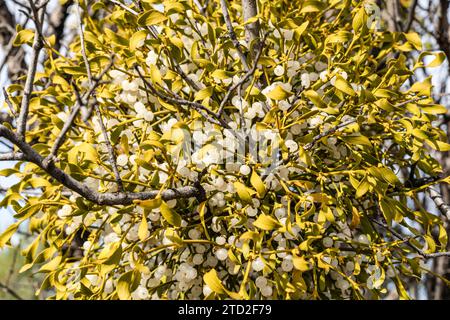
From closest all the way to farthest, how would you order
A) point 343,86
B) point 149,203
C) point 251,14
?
point 149,203 → point 343,86 → point 251,14

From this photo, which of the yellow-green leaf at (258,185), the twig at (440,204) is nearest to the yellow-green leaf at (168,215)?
the yellow-green leaf at (258,185)

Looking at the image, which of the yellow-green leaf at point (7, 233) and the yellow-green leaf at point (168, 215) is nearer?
the yellow-green leaf at point (168, 215)

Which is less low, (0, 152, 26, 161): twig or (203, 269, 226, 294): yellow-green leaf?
(0, 152, 26, 161): twig

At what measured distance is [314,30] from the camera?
0.96 metres

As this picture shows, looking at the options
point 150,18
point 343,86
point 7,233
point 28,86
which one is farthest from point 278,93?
point 7,233

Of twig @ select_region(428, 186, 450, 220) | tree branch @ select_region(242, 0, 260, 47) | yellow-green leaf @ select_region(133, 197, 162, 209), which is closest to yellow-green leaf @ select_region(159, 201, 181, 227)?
yellow-green leaf @ select_region(133, 197, 162, 209)

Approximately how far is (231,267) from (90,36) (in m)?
0.45

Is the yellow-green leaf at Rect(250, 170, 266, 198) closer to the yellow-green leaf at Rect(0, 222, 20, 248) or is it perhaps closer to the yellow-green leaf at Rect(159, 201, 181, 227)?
the yellow-green leaf at Rect(159, 201, 181, 227)

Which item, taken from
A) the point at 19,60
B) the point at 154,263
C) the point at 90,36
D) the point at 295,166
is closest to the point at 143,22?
the point at 90,36

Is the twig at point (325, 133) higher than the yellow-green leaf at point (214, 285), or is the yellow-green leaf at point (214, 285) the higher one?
the twig at point (325, 133)

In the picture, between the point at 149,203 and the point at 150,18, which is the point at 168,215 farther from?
the point at 150,18

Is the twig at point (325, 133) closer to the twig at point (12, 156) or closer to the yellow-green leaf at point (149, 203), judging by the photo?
the yellow-green leaf at point (149, 203)
